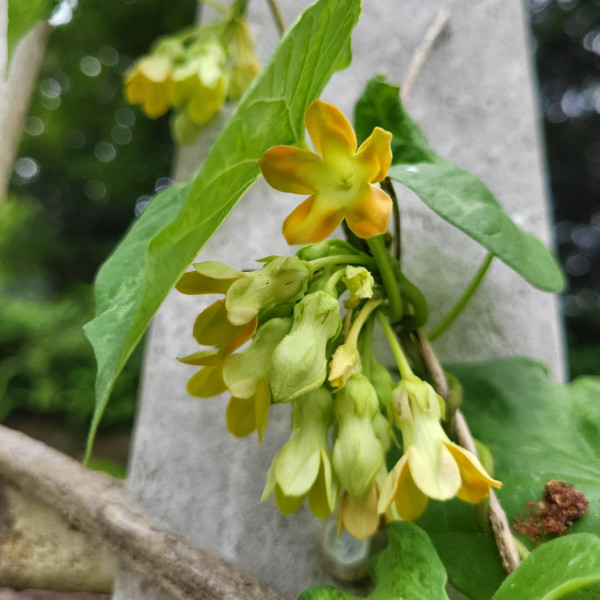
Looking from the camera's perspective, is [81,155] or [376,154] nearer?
[376,154]

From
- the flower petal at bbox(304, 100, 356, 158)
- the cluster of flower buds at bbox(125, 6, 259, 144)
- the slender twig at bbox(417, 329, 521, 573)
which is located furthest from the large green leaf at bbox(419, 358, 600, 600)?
the cluster of flower buds at bbox(125, 6, 259, 144)

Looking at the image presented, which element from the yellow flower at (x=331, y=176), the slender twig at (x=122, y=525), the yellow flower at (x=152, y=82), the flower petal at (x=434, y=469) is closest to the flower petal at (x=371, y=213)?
the yellow flower at (x=331, y=176)

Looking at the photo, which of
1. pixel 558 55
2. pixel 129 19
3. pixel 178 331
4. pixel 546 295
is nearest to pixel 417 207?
pixel 546 295

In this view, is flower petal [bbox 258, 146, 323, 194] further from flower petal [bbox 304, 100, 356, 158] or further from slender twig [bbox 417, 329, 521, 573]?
slender twig [bbox 417, 329, 521, 573]

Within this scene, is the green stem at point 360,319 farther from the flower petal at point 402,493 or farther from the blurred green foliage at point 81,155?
the blurred green foliage at point 81,155

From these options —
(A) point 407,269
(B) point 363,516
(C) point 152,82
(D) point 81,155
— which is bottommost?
(D) point 81,155

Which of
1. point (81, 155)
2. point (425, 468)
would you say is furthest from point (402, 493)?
point (81, 155)

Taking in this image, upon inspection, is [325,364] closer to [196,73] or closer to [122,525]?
[122,525]
